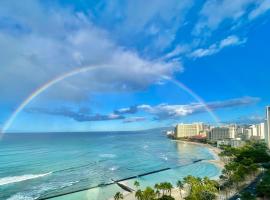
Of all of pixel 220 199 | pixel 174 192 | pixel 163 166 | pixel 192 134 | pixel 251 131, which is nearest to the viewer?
pixel 220 199

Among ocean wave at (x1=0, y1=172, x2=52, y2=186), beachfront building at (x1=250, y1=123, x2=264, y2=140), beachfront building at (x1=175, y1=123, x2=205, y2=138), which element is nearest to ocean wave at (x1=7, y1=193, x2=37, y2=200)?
ocean wave at (x1=0, y1=172, x2=52, y2=186)

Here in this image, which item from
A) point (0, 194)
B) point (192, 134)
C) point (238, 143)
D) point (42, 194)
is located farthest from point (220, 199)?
point (192, 134)

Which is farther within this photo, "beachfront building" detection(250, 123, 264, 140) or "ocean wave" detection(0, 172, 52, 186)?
"beachfront building" detection(250, 123, 264, 140)

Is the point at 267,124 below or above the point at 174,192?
above

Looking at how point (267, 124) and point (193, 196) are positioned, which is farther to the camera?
point (267, 124)

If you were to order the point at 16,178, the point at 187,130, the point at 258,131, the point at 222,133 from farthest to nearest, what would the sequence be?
the point at 187,130 < the point at 222,133 < the point at 258,131 < the point at 16,178

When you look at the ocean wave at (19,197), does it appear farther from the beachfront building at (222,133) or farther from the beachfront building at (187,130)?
the beachfront building at (187,130)

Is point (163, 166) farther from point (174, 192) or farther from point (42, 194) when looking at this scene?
point (42, 194)

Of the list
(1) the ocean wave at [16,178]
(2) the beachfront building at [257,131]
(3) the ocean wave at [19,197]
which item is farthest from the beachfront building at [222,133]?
(3) the ocean wave at [19,197]

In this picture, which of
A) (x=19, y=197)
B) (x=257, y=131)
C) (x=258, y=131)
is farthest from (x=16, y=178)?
(x=257, y=131)

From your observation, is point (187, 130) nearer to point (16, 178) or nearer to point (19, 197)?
point (16, 178)

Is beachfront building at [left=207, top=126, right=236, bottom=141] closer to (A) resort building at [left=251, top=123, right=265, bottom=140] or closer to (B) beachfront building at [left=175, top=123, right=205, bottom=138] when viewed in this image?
(A) resort building at [left=251, top=123, right=265, bottom=140]
